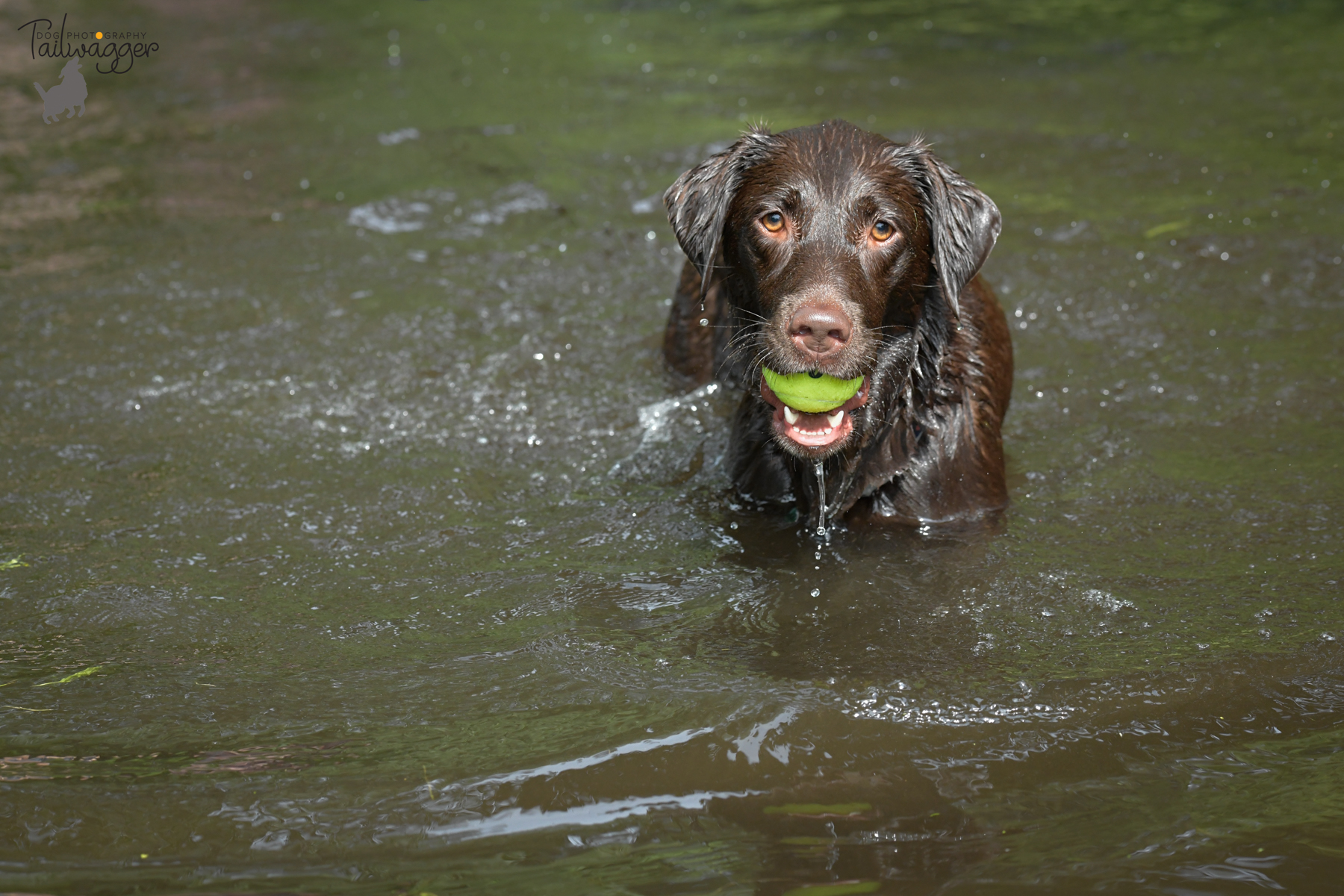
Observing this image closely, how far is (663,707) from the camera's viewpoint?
142 inches

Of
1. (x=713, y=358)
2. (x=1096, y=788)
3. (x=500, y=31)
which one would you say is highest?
(x=500, y=31)

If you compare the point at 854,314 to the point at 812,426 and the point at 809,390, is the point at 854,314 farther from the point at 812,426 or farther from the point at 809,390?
the point at 812,426

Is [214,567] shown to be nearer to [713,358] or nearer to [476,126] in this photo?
[713,358]

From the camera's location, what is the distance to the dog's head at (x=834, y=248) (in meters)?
4.13

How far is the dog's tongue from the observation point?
432 cm

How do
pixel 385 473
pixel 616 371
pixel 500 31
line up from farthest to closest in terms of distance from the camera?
pixel 500 31 → pixel 616 371 → pixel 385 473

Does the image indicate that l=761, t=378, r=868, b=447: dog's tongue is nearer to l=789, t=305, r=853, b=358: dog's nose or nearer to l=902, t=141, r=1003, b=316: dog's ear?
l=789, t=305, r=853, b=358: dog's nose

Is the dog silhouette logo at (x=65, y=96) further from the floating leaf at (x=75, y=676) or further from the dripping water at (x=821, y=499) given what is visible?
the dripping water at (x=821, y=499)

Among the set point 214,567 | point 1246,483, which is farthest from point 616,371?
point 1246,483

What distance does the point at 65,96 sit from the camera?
12.6m

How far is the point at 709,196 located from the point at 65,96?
1062 cm

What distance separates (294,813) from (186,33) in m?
15.3

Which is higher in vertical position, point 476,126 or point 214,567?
point 476,126

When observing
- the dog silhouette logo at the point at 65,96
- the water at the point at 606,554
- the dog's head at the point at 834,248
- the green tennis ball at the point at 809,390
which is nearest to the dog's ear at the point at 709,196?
the dog's head at the point at 834,248
